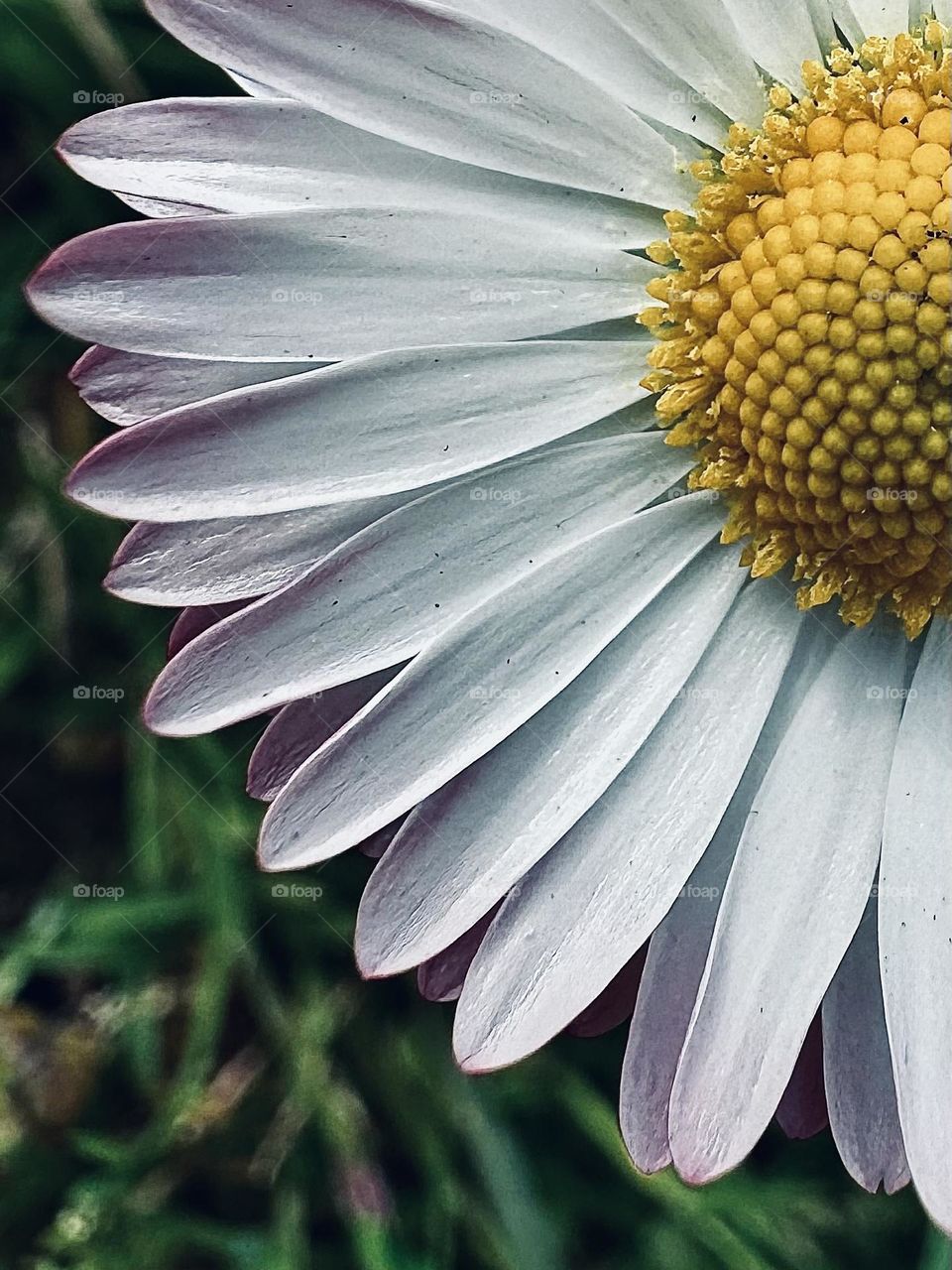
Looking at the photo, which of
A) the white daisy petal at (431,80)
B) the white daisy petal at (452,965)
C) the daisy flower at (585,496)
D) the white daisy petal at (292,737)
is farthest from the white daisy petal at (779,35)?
the white daisy petal at (452,965)

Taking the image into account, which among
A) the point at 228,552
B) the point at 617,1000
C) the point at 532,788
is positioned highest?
the point at 228,552

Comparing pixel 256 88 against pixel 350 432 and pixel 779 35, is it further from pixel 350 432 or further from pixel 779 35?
pixel 779 35

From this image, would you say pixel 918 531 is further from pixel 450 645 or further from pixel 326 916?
pixel 326 916

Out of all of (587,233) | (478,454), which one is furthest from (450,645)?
(587,233)

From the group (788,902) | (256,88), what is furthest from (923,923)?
(256,88)

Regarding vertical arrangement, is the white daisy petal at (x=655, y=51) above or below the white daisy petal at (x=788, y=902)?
above

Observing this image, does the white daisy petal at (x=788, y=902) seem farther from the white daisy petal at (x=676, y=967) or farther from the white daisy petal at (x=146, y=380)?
the white daisy petal at (x=146, y=380)
